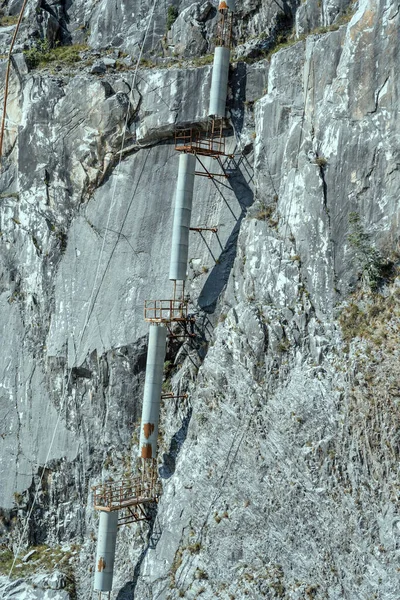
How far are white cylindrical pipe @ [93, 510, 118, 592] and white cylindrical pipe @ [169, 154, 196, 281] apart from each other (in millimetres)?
6785

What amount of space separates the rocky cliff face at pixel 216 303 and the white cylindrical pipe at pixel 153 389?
65cm

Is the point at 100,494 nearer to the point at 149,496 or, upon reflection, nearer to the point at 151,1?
the point at 149,496

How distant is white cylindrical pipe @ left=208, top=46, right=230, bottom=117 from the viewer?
26.7 metres

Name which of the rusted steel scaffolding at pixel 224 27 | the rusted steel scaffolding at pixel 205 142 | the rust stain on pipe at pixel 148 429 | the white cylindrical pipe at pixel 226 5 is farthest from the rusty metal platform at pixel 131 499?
the white cylindrical pipe at pixel 226 5

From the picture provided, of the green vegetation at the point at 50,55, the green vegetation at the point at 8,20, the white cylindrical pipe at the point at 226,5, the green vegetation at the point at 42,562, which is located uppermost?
the green vegetation at the point at 8,20

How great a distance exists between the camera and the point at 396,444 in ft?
65.1

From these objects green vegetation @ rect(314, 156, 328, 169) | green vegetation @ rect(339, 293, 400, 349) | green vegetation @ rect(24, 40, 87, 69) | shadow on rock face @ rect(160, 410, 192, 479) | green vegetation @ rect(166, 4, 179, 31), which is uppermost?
green vegetation @ rect(166, 4, 179, 31)

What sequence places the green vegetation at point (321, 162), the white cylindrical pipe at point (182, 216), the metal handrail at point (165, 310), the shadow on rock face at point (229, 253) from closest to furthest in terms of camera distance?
the green vegetation at point (321, 162) → the white cylindrical pipe at point (182, 216) → the metal handrail at point (165, 310) → the shadow on rock face at point (229, 253)

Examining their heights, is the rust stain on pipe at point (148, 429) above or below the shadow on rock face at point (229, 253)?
below

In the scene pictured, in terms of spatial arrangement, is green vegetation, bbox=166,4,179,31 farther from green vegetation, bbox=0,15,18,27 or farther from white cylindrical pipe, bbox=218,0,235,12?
green vegetation, bbox=0,15,18,27

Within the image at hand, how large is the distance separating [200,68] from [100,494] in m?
13.0

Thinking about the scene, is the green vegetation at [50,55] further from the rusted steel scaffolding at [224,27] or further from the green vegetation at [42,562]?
the green vegetation at [42,562]

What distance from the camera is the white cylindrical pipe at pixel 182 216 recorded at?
25.7 meters

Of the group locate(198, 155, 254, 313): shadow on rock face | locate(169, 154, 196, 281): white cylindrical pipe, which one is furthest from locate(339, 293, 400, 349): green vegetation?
locate(169, 154, 196, 281): white cylindrical pipe
